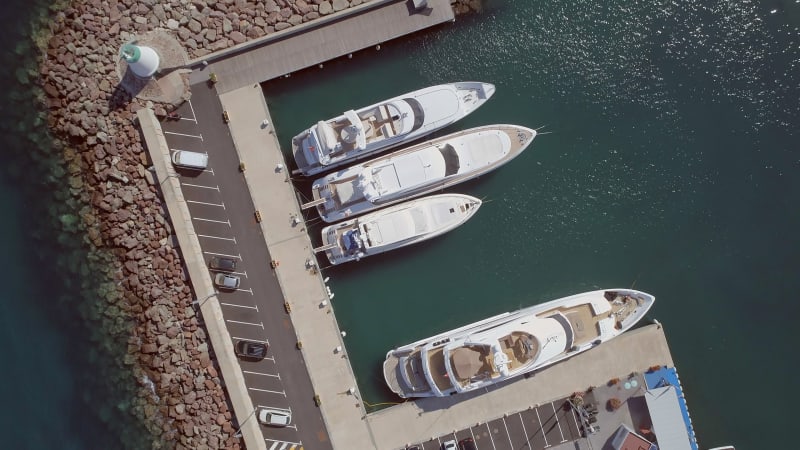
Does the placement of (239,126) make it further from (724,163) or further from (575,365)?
(724,163)

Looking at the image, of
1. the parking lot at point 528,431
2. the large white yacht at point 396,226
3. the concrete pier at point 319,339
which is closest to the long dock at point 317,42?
the concrete pier at point 319,339

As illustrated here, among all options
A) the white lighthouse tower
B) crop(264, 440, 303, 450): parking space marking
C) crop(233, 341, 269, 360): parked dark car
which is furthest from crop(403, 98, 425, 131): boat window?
crop(264, 440, 303, 450): parking space marking

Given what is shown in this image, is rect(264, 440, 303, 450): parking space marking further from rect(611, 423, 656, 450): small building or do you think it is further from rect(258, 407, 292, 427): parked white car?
rect(611, 423, 656, 450): small building

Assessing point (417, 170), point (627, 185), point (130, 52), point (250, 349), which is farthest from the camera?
point (627, 185)

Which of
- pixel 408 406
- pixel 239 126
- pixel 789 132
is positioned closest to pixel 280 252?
pixel 239 126

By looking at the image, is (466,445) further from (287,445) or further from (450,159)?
(450,159)

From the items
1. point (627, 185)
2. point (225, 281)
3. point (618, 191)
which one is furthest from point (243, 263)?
point (627, 185)
